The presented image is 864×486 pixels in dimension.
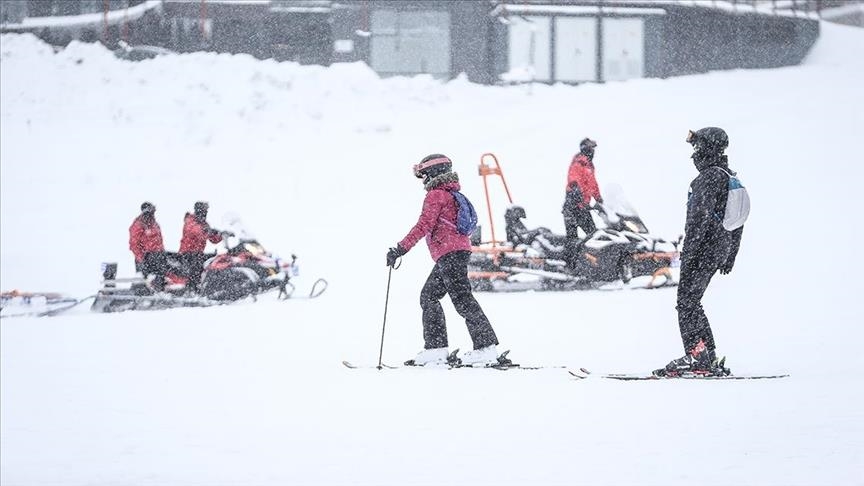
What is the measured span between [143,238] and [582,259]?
4.38 meters

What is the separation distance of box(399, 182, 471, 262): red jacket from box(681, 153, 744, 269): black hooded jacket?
1.23 meters

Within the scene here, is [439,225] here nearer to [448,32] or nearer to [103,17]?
[448,32]

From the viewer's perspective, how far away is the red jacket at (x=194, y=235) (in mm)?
11320

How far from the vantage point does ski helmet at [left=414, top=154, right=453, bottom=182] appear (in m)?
5.65

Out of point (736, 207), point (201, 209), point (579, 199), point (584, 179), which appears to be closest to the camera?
point (736, 207)

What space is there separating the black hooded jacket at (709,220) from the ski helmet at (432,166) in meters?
1.20

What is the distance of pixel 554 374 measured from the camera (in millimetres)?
6184

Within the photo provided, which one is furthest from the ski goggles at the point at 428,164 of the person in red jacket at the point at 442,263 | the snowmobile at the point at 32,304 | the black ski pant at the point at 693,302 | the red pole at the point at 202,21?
the red pole at the point at 202,21

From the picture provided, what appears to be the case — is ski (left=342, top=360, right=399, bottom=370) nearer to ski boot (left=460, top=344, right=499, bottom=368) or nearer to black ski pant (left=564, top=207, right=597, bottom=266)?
ski boot (left=460, top=344, right=499, bottom=368)

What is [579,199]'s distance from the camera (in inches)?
364

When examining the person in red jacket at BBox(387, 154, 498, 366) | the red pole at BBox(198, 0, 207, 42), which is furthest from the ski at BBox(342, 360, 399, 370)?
the red pole at BBox(198, 0, 207, 42)

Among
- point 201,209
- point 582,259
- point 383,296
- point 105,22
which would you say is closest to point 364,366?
point 582,259

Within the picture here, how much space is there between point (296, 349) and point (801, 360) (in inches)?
126

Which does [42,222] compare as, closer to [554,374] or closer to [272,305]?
[272,305]
